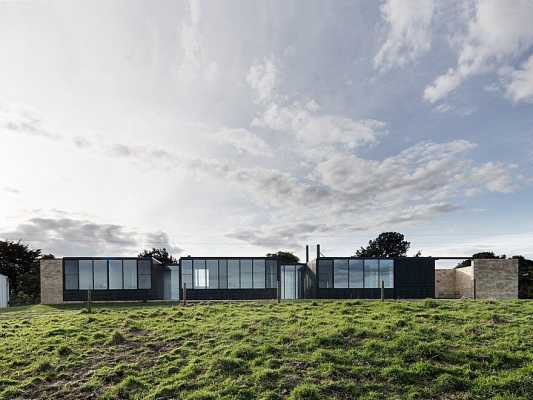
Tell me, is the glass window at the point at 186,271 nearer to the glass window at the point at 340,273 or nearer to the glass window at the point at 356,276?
the glass window at the point at 340,273

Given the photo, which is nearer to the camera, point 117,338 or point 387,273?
point 117,338

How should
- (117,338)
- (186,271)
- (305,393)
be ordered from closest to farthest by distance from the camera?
(305,393), (117,338), (186,271)

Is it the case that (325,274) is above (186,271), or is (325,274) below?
below

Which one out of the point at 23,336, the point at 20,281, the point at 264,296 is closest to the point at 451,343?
the point at 23,336

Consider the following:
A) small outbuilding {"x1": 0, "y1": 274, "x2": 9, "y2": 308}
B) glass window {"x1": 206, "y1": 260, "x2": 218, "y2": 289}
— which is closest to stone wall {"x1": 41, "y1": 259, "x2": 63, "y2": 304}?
small outbuilding {"x1": 0, "y1": 274, "x2": 9, "y2": 308}

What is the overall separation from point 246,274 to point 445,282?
886 inches

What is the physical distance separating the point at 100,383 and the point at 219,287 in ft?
87.9

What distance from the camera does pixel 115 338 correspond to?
41.5 ft

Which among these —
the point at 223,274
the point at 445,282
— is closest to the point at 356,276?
the point at 223,274

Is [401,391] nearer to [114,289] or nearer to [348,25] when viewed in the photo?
[348,25]

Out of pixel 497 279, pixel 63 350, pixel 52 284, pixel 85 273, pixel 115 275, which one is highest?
pixel 63 350

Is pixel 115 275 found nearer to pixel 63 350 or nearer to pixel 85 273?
pixel 85 273

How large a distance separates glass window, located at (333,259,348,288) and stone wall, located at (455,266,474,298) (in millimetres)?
12475

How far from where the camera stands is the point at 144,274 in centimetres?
3644
